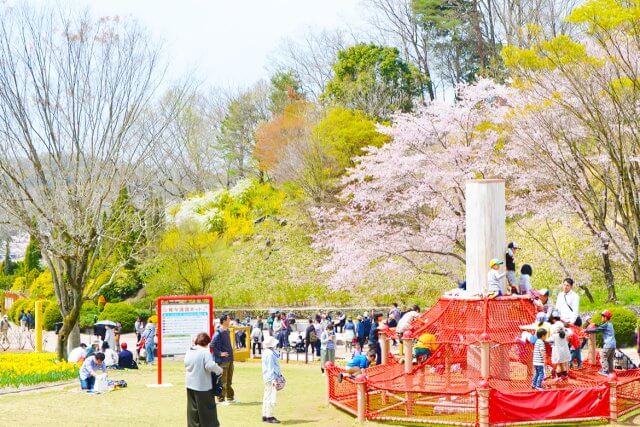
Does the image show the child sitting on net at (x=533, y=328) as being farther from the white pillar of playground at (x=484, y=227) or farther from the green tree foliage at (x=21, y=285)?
the green tree foliage at (x=21, y=285)

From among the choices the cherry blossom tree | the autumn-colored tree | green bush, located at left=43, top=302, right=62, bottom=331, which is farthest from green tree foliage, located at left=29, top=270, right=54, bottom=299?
the cherry blossom tree

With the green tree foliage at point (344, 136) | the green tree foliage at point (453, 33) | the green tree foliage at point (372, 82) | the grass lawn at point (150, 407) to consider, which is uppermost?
the green tree foliage at point (453, 33)

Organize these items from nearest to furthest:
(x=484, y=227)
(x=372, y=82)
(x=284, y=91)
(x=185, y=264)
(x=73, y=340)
Answer: (x=484, y=227)
(x=73, y=340)
(x=185, y=264)
(x=372, y=82)
(x=284, y=91)

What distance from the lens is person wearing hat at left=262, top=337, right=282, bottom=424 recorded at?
15359 millimetres

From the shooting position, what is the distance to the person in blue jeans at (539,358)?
15945 millimetres

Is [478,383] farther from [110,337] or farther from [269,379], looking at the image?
[110,337]

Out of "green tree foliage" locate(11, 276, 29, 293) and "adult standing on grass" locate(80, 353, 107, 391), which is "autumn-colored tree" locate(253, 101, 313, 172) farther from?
"adult standing on grass" locate(80, 353, 107, 391)

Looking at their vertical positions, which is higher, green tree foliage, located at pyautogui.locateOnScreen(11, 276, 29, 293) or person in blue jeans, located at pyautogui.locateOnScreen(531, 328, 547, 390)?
green tree foliage, located at pyautogui.locateOnScreen(11, 276, 29, 293)

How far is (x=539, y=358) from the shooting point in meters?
16.1

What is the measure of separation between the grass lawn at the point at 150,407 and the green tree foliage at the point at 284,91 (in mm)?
42016

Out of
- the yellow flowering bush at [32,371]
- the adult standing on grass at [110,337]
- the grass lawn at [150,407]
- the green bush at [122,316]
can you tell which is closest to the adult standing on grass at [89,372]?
the grass lawn at [150,407]

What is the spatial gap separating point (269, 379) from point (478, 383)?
11.9ft

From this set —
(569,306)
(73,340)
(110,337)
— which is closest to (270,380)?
(569,306)

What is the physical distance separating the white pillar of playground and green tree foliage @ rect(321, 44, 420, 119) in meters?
32.8
